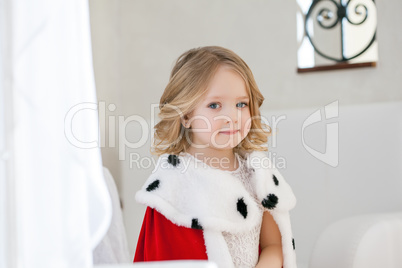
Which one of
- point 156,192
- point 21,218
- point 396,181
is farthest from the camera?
point 396,181

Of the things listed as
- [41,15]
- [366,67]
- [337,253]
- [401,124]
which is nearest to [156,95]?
[366,67]

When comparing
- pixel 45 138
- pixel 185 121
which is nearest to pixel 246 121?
pixel 185 121

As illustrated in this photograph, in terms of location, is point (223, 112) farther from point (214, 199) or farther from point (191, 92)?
point (214, 199)

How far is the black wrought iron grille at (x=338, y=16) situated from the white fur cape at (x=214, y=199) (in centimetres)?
108

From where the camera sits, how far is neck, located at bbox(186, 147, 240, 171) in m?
1.27

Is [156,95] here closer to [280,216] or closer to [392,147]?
[392,147]

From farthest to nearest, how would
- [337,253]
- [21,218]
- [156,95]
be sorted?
1. [156,95]
2. [337,253]
3. [21,218]

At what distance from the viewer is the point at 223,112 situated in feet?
4.02

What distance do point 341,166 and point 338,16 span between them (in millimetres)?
678

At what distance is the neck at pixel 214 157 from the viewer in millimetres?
1269

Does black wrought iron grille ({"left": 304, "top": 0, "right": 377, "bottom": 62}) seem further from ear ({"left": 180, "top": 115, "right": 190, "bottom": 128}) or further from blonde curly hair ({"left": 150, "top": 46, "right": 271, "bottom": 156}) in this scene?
ear ({"left": 180, "top": 115, "right": 190, "bottom": 128})

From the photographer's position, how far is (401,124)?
1875 mm

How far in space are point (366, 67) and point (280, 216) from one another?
3.64ft

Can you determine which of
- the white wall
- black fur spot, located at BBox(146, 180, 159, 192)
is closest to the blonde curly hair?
black fur spot, located at BBox(146, 180, 159, 192)
